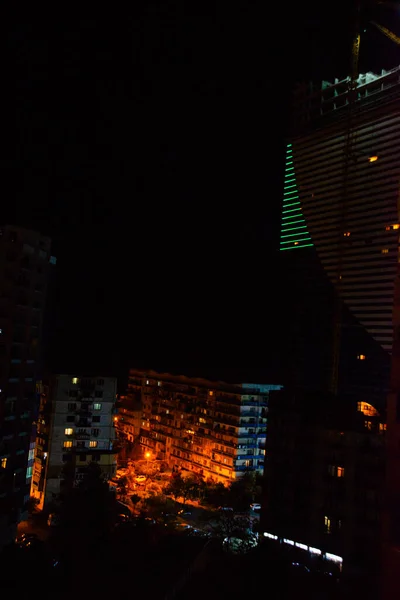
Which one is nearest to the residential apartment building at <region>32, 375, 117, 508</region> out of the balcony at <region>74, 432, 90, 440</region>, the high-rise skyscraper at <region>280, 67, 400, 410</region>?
the balcony at <region>74, 432, 90, 440</region>

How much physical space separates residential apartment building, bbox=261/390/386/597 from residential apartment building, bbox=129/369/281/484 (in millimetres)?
6972

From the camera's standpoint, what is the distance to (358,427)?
7402 mm

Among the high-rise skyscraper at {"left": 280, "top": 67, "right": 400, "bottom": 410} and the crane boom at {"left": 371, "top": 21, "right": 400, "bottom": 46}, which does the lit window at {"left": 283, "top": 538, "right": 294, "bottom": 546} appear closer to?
the high-rise skyscraper at {"left": 280, "top": 67, "right": 400, "bottom": 410}

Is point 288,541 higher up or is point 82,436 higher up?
point 82,436

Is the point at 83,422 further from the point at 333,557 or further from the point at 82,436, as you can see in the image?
the point at 333,557

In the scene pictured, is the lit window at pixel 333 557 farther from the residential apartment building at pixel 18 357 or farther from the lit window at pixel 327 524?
the residential apartment building at pixel 18 357

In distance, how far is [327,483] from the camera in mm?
7367

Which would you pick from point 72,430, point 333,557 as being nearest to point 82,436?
point 72,430

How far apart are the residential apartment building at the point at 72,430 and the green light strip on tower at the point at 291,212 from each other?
6.69 metres

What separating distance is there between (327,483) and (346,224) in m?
4.59

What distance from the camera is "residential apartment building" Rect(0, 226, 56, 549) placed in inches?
366

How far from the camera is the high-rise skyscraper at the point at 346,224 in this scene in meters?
8.49

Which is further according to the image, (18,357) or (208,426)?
(208,426)

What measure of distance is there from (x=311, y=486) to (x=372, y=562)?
4.24 feet
